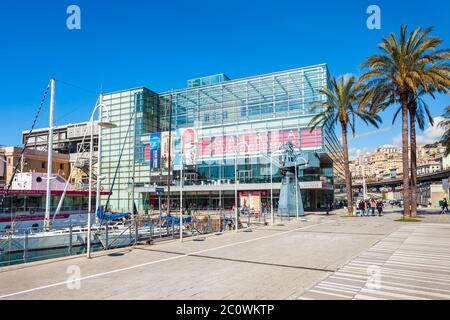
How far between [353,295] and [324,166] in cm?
5492

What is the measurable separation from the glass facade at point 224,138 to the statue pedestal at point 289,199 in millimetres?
11954


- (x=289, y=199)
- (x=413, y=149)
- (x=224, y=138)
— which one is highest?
(x=224, y=138)

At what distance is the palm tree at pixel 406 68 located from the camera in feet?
84.6

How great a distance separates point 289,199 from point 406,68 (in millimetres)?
16276

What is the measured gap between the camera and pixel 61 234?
70.4ft

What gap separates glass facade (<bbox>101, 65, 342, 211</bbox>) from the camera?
51469 millimetres

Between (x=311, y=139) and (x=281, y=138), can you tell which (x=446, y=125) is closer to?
(x=311, y=139)

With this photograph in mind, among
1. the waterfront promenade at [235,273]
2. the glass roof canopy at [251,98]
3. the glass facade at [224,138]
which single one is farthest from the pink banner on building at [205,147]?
the waterfront promenade at [235,273]

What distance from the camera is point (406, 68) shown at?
87.6 feet

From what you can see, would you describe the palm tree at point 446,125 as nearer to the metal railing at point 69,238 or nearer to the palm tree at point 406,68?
the palm tree at point 406,68

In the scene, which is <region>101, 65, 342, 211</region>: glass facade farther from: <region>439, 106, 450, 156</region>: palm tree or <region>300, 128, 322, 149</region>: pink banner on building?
<region>439, 106, 450, 156</region>: palm tree

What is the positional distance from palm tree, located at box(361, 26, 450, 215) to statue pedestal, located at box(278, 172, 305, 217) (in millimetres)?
10090

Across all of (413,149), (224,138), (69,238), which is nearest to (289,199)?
(413,149)
